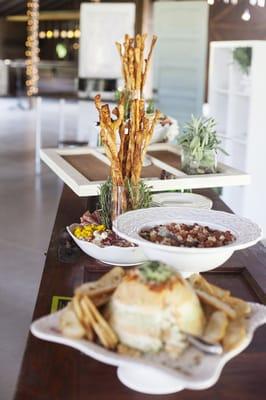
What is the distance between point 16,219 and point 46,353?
162 inches

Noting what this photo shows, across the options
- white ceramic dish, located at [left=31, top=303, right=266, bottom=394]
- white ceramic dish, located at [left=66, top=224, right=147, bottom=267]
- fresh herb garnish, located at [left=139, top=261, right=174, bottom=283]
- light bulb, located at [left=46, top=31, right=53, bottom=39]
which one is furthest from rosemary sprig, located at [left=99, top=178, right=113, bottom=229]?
light bulb, located at [left=46, top=31, right=53, bottom=39]

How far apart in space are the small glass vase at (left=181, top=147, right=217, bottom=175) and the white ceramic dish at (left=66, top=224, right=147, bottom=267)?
3.01 ft

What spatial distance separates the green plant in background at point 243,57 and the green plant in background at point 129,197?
10.4 feet

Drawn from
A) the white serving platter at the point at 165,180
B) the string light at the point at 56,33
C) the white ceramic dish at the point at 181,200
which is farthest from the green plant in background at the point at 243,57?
the string light at the point at 56,33

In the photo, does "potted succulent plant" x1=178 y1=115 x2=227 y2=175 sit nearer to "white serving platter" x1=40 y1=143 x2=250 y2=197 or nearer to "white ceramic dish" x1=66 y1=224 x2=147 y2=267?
"white serving platter" x1=40 y1=143 x2=250 y2=197

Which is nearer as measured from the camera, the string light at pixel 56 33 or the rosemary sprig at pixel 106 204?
the rosemary sprig at pixel 106 204

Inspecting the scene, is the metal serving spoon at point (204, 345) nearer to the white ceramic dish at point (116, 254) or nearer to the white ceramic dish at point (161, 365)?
the white ceramic dish at point (161, 365)

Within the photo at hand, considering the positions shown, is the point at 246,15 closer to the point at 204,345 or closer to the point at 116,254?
the point at 116,254

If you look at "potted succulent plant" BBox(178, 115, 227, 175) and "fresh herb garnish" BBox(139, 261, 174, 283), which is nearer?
"fresh herb garnish" BBox(139, 261, 174, 283)

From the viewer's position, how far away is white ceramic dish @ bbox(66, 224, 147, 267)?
1827 mm

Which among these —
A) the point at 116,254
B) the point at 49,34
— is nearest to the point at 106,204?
the point at 116,254

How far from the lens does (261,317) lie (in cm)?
125

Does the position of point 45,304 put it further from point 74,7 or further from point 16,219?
point 74,7

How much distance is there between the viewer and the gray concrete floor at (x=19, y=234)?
3141 mm
